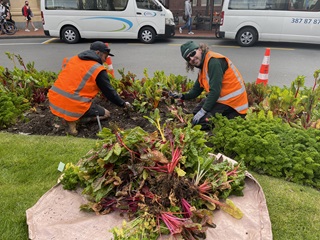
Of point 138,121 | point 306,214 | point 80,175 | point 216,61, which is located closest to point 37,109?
point 138,121

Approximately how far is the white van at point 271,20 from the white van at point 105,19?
2779 mm

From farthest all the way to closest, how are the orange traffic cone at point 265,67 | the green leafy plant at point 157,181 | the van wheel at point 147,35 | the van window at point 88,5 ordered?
the van wheel at point 147,35 → the van window at point 88,5 → the orange traffic cone at point 265,67 → the green leafy plant at point 157,181

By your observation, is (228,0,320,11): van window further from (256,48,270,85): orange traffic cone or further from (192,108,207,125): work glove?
(192,108,207,125): work glove

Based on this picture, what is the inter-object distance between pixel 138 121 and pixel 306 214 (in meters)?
2.59

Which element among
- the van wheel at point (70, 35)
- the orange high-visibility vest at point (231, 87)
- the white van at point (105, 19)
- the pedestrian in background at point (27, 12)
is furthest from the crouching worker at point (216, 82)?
the pedestrian in background at point (27, 12)

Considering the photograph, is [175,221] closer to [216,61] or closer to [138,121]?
[216,61]

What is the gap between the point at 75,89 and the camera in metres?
4.02

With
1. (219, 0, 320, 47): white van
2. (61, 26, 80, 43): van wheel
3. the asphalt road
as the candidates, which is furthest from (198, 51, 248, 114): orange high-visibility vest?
(61, 26, 80, 43): van wheel

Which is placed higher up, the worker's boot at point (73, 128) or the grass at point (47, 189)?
the worker's boot at point (73, 128)

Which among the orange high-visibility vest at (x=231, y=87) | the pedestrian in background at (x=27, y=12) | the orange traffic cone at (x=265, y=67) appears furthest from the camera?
the pedestrian in background at (x=27, y=12)

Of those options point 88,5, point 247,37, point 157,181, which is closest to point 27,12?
point 88,5

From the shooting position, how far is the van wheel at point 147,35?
12648 millimetres

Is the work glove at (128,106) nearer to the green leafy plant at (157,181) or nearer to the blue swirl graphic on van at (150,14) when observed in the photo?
the green leafy plant at (157,181)

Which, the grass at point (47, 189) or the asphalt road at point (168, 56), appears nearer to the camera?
the grass at point (47, 189)
